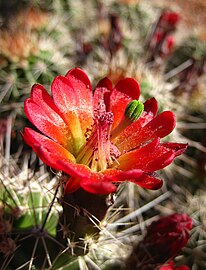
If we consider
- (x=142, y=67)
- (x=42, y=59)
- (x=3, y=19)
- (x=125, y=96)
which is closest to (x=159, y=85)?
(x=142, y=67)

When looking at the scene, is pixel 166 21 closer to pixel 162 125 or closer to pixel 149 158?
pixel 162 125

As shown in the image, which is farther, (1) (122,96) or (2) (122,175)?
(1) (122,96)

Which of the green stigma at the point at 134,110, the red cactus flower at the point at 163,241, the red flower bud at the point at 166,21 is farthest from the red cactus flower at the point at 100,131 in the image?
the red flower bud at the point at 166,21

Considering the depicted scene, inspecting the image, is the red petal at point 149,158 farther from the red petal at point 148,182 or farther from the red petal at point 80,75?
the red petal at point 80,75

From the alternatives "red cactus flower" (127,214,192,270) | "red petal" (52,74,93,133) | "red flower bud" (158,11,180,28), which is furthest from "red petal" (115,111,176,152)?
"red flower bud" (158,11,180,28)

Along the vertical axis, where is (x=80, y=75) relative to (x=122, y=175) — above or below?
above

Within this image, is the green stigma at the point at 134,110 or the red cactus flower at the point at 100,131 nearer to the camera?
the red cactus flower at the point at 100,131

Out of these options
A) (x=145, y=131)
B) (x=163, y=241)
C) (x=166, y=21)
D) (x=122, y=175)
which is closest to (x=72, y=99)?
(x=145, y=131)

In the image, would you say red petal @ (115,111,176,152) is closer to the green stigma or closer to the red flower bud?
the green stigma
